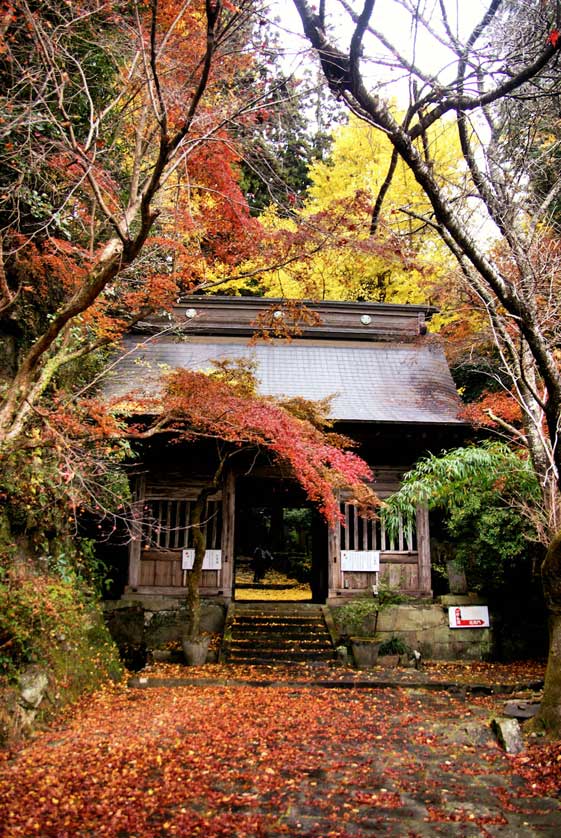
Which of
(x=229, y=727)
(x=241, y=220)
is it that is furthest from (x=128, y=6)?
(x=229, y=727)

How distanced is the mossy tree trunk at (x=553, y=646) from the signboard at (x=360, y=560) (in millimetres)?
5089

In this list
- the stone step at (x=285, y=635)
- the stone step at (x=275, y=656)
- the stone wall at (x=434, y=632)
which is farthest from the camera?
the stone wall at (x=434, y=632)

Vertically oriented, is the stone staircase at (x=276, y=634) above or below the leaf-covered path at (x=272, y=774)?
above

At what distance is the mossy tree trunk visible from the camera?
228 inches

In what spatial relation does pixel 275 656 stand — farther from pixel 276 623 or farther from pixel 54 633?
pixel 54 633

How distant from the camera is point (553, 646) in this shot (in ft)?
19.9

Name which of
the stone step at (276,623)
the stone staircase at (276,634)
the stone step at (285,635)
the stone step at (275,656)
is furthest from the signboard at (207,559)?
the stone step at (275,656)

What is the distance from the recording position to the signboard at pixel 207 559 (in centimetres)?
1099

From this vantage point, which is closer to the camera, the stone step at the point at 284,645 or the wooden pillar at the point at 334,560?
the stone step at the point at 284,645

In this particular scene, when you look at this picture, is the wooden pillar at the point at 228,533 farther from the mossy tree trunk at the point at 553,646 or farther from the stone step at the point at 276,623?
the mossy tree trunk at the point at 553,646

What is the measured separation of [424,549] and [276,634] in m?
3.18

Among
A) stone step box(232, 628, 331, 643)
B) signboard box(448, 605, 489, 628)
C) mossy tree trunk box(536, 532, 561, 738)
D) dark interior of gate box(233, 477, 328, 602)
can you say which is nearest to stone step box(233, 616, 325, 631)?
stone step box(232, 628, 331, 643)

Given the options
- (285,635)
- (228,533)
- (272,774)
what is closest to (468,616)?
(285,635)

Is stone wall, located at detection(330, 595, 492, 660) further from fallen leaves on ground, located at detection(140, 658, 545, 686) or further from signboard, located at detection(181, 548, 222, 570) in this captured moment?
signboard, located at detection(181, 548, 222, 570)
